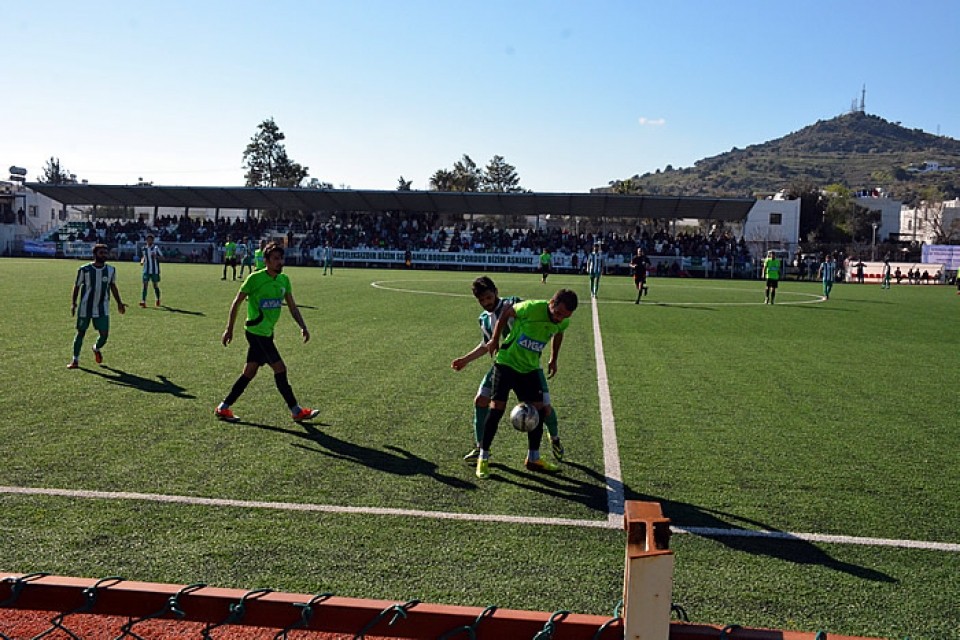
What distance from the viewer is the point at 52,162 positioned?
12781cm

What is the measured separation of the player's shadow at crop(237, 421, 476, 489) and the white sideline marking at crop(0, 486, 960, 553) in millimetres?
786

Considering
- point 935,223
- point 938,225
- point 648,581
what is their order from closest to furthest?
point 648,581 < point 935,223 < point 938,225

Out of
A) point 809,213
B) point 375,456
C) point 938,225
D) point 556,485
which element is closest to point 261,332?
point 375,456

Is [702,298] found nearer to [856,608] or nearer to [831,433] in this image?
[831,433]

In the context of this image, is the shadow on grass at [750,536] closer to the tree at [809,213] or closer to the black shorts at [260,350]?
the black shorts at [260,350]

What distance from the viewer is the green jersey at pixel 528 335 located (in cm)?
684

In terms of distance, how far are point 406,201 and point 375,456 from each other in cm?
5277

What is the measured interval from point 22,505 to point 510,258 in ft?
169

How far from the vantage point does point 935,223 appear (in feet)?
290

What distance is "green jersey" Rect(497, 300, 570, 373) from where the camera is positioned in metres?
6.84

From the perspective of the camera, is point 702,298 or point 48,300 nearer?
point 48,300

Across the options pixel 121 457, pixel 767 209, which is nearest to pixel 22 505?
pixel 121 457

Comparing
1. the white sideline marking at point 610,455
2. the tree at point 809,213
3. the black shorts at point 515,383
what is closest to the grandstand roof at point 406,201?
the tree at point 809,213

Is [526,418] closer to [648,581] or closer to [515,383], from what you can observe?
[515,383]
